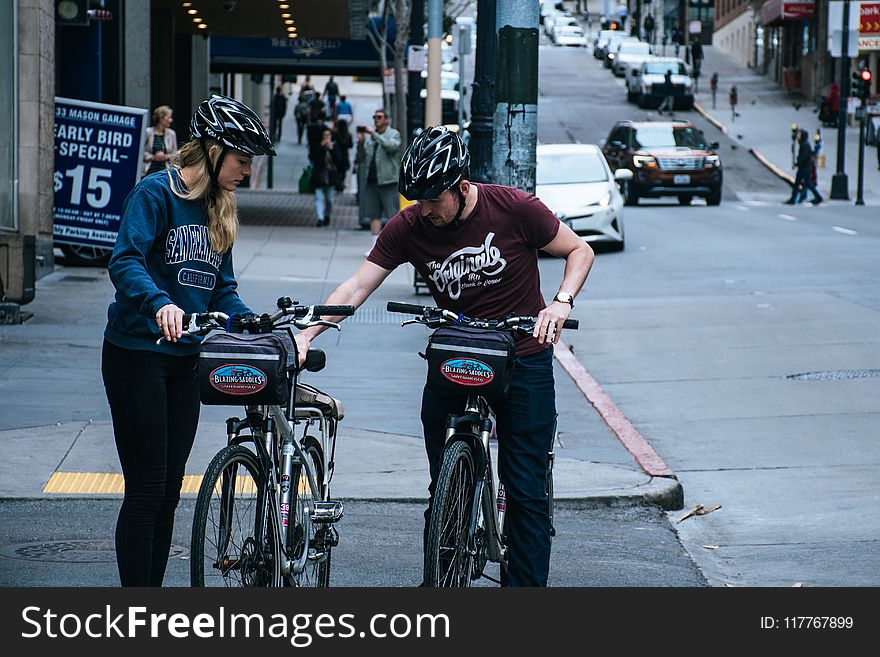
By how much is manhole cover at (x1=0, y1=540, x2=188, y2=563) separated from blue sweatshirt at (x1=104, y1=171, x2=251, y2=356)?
167 cm

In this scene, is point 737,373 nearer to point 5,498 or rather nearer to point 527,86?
point 527,86

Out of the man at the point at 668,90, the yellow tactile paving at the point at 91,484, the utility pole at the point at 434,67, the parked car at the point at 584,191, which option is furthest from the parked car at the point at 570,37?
the yellow tactile paving at the point at 91,484

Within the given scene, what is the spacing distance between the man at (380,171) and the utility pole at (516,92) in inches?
456

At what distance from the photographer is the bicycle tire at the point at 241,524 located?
502 cm

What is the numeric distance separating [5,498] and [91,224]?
1040 centimetres

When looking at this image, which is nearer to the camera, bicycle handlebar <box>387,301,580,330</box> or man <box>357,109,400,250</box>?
bicycle handlebar <box>387,301,580,330</box>

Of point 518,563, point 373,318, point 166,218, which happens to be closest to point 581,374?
point 373,318

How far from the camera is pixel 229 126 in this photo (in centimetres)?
507

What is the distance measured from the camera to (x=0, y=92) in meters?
15.0

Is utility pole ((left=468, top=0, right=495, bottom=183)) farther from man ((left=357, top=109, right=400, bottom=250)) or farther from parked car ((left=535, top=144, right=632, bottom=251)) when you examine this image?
man ((left=357, top=109, right=400, bottom=250))

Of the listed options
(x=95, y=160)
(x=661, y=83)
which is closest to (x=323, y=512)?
(x=95, y=160)

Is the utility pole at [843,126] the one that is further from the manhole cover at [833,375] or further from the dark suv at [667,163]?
the manhole cover at [833,375]

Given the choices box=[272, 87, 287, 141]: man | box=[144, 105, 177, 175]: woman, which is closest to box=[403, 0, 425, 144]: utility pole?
box=[144, 105, 177, 175]: woman

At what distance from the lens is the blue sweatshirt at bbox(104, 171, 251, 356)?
5.04 metres
